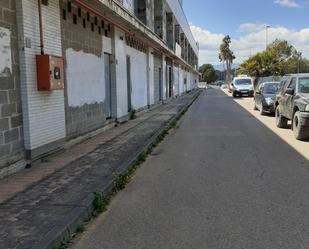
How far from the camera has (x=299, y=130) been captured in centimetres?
1080

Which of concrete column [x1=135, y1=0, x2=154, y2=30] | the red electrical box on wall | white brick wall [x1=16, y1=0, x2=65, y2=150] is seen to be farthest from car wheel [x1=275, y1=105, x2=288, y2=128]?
concrete column [x1=135, y1=0, x2=154, y2=30]

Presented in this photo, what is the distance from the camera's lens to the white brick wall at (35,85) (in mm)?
7320

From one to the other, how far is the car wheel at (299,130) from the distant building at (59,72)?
229 inches

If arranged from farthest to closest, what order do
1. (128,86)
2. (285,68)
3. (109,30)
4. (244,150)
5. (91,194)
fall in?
(285,68) < (128,86) < (109,30) < (244,150) < (91,194)

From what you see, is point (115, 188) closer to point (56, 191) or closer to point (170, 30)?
point (56, 191)

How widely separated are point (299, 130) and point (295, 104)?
3.01 feet

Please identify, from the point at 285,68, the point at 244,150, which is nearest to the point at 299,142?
the point at 244,150

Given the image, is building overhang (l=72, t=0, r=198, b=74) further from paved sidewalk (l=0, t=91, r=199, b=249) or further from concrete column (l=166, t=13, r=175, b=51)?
concrete column (l=166, t=13, r=175, b=51)

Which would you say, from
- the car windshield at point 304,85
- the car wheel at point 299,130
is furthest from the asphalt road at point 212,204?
the car windshield at point 304,85

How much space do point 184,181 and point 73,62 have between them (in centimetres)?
489

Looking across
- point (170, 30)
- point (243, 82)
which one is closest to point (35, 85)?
point (170, 30)

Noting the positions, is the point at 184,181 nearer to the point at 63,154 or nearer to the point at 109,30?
the point at 63,154

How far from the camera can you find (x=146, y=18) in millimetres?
21359

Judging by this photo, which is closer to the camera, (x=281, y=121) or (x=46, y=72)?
(x=46, y=72)
